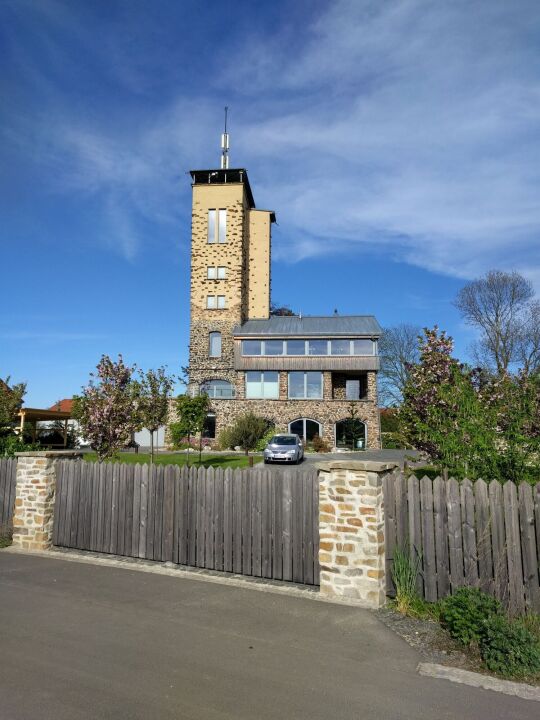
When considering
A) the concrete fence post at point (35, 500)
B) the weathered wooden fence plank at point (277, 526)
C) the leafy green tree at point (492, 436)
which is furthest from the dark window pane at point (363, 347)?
the weathered wooden fence plank at point (277, 526)

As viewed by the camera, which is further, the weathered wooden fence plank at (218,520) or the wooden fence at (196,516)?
the weathered wooden fence plank at (218,520)

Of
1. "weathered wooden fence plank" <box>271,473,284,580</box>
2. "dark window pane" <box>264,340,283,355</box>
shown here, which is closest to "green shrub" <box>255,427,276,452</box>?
"dark window pane" <box>264,340,283,355</box>

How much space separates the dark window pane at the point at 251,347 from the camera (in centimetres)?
3362

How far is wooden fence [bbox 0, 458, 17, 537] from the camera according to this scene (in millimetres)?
10062

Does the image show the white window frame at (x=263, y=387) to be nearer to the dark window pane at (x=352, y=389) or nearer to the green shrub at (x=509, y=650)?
the dark window pane at (x=352, y=389)

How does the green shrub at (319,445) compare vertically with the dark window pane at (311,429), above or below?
below

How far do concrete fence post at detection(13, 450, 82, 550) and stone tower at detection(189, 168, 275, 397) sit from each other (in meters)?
24.3

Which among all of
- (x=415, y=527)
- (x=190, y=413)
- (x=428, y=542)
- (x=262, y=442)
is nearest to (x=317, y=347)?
(x=262, y=442)

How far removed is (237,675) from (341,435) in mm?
28414

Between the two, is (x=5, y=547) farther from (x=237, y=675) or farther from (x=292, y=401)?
(x=292, y=401)

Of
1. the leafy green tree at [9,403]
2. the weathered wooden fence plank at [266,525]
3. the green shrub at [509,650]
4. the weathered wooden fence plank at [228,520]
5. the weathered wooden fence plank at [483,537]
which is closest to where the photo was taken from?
the green shrub at [509,650]

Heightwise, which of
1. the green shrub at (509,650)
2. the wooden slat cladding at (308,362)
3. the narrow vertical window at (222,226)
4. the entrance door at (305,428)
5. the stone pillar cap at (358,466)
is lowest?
the green shrub at (509,650)

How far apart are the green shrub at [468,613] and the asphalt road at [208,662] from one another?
0.55m

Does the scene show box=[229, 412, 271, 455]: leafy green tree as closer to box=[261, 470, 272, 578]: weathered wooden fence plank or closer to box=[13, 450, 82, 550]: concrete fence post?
box=[13, 450, 82, 550]: concrete fence post
